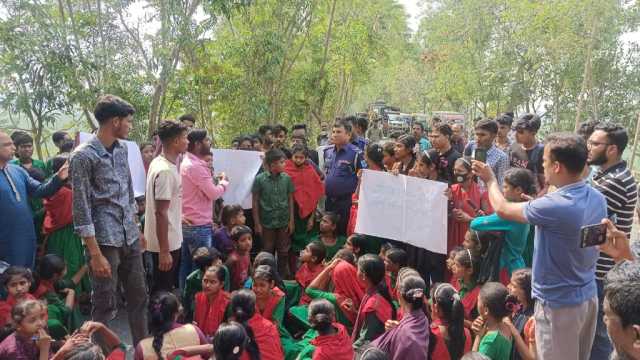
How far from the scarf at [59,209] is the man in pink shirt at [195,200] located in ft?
3.82

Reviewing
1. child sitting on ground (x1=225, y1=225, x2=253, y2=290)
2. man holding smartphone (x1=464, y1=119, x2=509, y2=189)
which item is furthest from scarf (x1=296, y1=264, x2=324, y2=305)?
man holding smartphone (x1=464, y1=119, x2=509, y2=189)

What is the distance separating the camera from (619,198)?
11.9 feet

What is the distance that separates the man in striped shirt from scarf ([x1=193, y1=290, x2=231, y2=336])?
2.74 meters

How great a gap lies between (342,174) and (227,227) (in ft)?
4.78

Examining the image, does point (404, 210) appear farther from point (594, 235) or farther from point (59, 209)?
point (59, 209)

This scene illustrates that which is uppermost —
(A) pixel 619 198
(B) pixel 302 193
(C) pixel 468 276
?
(A) pixel 619 198

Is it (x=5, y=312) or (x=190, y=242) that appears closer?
(x=5, y=312)

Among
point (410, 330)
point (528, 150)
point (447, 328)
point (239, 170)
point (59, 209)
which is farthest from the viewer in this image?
point (239, 170)

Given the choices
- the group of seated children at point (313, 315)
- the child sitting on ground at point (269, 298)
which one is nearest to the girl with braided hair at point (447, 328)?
the group of seated children at point (313, 315)

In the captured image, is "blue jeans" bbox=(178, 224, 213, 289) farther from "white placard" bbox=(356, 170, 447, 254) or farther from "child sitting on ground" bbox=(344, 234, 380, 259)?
"white placard" bbox=(356, 170, 447, 254)

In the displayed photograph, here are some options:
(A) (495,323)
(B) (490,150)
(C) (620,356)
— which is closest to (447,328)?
(A) (495,323)

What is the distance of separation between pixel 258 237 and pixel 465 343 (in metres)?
3.08

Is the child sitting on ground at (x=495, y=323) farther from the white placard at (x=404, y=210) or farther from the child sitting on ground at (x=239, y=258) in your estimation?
the child sitting on ground at (x=239, y=258)

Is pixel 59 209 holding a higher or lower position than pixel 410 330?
higher
